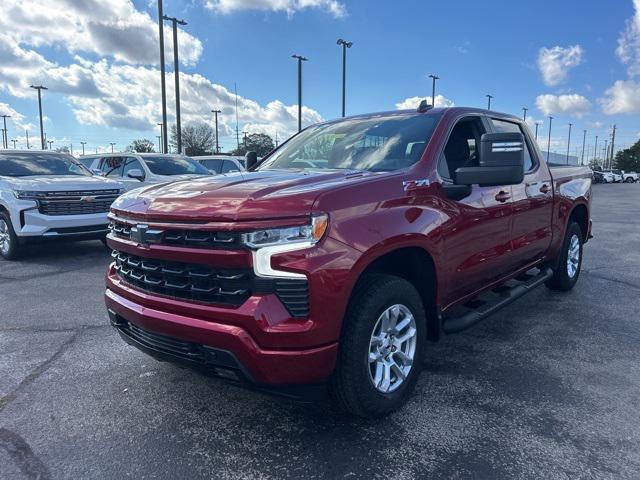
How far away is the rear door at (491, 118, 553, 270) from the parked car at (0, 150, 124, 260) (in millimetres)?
6263

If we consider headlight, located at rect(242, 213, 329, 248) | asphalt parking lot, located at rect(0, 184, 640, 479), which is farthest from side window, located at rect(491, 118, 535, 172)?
headlight, located at rect(242, 213, 329, 248)

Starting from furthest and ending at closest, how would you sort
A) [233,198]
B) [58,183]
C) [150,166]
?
1. [150,166]
2. [58,183]
3. [233,198]

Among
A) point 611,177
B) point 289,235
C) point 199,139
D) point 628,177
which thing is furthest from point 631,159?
point 289,235

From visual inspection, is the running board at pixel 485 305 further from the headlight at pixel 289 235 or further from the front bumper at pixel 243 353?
Answer: the headlight at pixel 289 235

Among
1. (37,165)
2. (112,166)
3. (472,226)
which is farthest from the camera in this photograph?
(112,166)

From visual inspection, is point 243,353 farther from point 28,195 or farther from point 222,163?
point 222,163

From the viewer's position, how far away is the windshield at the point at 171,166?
11.5 m

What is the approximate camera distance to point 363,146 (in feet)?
12.4

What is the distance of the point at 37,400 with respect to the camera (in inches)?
128

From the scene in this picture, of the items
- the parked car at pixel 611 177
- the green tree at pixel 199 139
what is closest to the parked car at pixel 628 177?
the parked car at pixel 611 177

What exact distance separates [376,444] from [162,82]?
23314mm

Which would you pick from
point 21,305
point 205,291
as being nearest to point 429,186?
point 205,291

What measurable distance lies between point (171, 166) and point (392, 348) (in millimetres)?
9872

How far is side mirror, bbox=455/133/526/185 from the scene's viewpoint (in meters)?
3.25
